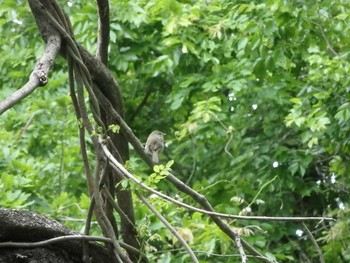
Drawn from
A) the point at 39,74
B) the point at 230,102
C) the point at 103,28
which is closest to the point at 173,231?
the point at 39,74

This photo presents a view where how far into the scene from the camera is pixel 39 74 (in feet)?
8.68

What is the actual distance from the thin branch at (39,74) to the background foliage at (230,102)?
12.4ft

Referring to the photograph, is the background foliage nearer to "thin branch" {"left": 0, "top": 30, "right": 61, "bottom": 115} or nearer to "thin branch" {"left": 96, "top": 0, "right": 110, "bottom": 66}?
"thin branch" {"left": 96, "top": 0, "right": 110, "bottom": 66}

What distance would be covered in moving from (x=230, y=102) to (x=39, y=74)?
24.0 feet

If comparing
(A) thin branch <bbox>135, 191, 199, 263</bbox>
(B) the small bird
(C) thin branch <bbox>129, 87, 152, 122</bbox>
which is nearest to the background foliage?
(C) thin branch <bbox>129, 87, 152, 122</bbox>

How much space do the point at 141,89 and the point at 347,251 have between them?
3437mm

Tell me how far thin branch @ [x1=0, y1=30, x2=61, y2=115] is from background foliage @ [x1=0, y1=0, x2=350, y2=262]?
379 centimetres

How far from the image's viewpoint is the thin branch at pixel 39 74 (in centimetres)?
245

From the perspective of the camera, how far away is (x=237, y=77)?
355 inches

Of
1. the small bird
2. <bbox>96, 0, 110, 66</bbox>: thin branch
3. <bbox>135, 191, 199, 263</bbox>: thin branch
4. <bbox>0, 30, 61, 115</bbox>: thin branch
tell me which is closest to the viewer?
<bbox>0, 30, 61, 115</bbox>: thin branch

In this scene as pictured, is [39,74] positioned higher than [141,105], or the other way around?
[39,74]

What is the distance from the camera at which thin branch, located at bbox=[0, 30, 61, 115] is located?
2447mm

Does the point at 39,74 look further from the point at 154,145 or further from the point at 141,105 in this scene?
the point at 141,105

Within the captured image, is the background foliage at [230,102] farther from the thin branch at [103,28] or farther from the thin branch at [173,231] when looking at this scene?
the thin branch at [173,231]
